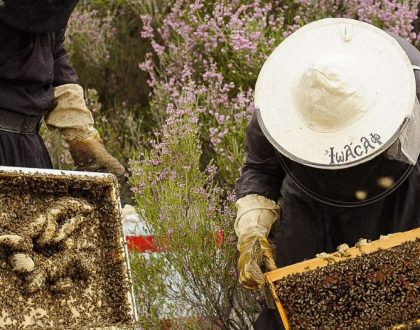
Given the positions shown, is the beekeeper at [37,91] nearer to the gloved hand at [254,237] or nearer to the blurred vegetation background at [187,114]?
the gloved hand at [254,237]

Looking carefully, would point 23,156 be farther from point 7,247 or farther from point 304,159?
point 304,159

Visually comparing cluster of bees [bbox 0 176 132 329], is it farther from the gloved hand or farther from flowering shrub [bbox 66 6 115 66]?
flowering shrub [bbox 66 6 115 66]

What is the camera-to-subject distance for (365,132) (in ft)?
12.4

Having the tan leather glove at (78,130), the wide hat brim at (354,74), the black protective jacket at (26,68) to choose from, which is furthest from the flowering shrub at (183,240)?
the wide hat brim at (354,74)

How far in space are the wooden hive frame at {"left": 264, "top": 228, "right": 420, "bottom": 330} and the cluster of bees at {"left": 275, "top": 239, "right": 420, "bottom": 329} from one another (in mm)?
13

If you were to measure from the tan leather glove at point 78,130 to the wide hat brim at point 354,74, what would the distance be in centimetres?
76

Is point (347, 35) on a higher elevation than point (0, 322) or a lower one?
higher

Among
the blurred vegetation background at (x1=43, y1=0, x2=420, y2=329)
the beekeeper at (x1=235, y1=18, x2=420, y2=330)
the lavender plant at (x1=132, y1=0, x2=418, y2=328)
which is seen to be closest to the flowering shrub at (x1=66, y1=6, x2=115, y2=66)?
the blurred vegetation background at (x1=43, y1=0, x2=420, y2=329)

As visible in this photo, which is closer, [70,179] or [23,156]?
[70,179]

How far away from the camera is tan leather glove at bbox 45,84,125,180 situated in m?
4.38

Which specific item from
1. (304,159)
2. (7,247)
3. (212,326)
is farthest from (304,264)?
(212,326)

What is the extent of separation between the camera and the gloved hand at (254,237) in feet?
13.2

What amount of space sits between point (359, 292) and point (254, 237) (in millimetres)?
511

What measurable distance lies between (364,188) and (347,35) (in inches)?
22.0
